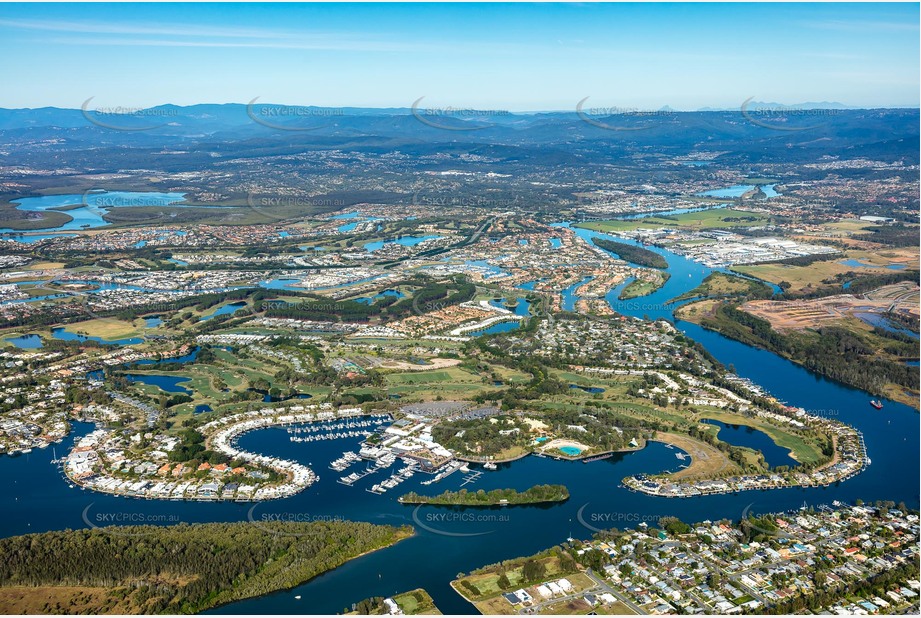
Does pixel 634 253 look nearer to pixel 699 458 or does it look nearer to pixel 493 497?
pixel 699 458

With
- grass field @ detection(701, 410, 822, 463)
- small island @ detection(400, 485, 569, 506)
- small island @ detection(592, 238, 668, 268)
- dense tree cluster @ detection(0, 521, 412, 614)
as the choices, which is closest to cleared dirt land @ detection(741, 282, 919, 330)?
small island @ detection(592, 238, 668, 268)

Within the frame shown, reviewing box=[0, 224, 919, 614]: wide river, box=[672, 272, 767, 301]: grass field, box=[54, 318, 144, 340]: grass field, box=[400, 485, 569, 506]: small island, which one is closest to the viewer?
box=[0, 224, 919, 614]: wide river

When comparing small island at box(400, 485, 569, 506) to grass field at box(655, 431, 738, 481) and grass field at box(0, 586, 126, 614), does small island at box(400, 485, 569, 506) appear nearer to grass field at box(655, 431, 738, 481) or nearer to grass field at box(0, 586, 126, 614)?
grass field at box(655, 431, 738, 481)

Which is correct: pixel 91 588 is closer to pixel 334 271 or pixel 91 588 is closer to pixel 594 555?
pixel 594 555

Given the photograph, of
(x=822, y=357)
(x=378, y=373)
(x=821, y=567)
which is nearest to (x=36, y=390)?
(x=378, y=373)

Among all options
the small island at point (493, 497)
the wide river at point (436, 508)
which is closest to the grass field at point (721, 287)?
the wide river at point (436, 508)
